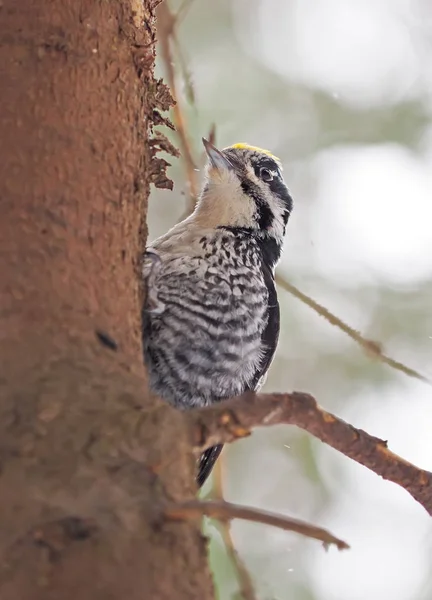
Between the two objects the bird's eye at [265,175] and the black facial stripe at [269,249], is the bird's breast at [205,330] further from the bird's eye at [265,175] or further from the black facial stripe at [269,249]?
the bird's eye at [265,175]

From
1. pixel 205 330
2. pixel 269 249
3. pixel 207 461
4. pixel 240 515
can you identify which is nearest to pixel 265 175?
pixel 269 249

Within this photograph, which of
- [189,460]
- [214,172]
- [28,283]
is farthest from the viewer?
[214,172]

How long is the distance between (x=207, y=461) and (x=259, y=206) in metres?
0.94

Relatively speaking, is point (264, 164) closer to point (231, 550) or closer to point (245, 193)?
point (245, 193)

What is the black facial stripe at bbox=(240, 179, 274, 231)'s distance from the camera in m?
3.02

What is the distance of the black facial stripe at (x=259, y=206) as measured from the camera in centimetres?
302

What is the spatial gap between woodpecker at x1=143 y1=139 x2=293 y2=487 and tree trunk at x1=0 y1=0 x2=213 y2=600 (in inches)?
20.8

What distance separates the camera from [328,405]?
15.6 ft

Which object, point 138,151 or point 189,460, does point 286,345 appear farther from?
point 189,460

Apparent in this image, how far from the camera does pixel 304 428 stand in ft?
4.84

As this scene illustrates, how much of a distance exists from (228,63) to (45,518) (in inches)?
180

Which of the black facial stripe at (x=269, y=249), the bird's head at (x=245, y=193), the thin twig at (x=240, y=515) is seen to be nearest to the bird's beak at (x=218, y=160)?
the bird's head at (x=245, y=193)

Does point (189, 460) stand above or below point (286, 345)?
below

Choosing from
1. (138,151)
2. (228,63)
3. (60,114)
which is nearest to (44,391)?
(60,114)
